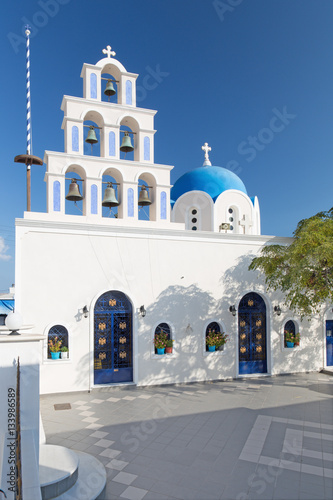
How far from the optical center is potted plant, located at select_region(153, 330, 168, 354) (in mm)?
11711

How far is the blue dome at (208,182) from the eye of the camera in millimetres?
18062

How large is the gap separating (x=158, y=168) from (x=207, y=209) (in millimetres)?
5705

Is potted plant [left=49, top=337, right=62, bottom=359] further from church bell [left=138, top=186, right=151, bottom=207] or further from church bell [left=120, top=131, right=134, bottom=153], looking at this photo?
church bell [left=120, top=131, right=134, bottom=153]

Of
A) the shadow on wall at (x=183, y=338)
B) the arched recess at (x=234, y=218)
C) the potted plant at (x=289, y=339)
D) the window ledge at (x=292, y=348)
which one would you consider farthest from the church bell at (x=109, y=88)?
the window ledge at (x=292, y=348)

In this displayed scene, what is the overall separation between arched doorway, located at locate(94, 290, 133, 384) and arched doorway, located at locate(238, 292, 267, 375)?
399 cm

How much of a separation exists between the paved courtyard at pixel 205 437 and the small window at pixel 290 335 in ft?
5.68

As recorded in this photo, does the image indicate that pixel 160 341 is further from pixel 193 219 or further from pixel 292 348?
pixel 193 219

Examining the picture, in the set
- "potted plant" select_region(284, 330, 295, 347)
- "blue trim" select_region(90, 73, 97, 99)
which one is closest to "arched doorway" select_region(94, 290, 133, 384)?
"potted plant" select_region(284, 330, 295, 347)

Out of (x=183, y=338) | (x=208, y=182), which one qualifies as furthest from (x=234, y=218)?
(x=183, y=338)

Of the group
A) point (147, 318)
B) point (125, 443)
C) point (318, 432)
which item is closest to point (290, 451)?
point (318, 432)

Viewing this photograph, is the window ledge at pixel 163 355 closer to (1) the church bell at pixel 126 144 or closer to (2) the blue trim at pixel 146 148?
(2) the blue trim at pixel 146 148

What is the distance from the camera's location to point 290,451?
284 inches

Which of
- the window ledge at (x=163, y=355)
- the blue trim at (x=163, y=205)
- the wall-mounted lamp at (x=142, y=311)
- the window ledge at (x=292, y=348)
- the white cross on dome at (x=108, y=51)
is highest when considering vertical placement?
the white cross on dome at (x=108, y=51)

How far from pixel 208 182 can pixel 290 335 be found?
27.4 feet
